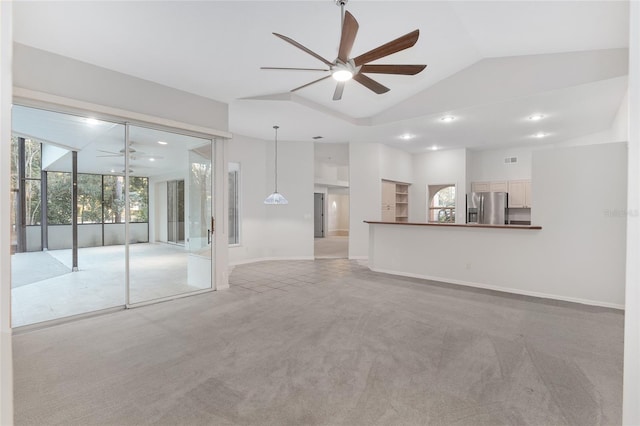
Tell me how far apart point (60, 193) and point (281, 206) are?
4756 mm

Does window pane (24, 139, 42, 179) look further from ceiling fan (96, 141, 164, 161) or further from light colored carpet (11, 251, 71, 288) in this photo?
light colored carpet (11, 251, 71, 288)

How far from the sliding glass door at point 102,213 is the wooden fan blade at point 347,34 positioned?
10.6ft

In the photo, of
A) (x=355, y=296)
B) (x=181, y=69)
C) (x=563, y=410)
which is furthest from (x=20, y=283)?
(x=563, y=410)

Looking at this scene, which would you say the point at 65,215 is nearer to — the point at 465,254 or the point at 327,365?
the point at 327,365

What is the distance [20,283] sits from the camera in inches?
202

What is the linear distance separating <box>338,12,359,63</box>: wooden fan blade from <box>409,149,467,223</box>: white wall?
6892 millimetres

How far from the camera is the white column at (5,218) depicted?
1.71 feet

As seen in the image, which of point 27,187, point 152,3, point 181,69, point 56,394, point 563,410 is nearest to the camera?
point 563,410

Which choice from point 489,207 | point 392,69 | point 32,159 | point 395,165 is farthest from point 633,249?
point 32,159

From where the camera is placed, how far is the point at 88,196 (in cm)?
642

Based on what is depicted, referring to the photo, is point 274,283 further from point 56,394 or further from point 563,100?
point 563,100

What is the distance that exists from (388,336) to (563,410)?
4.95 feet

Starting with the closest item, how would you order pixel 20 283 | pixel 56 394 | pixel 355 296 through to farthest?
1. pixel 56 394
2. pixel 355 296
3. pixel 20 283

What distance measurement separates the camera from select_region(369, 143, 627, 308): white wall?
14.1 feet
